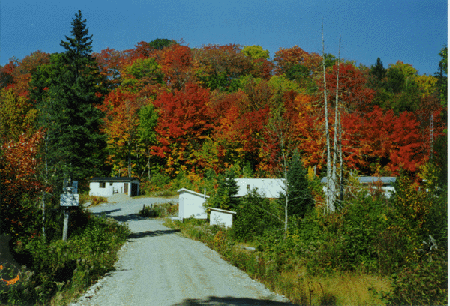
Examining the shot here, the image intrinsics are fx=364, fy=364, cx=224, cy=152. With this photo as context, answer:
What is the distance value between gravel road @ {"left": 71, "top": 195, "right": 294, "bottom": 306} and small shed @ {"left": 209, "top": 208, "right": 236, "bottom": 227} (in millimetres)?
3969

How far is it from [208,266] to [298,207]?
942 cm

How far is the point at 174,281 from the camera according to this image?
1139 centimetres

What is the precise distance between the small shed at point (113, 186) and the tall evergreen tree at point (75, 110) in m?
23.9

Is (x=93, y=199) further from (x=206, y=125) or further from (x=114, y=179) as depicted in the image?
(x=206, y=125)

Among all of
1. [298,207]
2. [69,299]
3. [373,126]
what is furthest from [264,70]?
[69,299]

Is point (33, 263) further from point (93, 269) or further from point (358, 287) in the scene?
point (358, 287)

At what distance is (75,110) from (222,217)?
1104cm

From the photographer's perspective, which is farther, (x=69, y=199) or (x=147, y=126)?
(x=147, y=126)

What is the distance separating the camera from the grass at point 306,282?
955 cm

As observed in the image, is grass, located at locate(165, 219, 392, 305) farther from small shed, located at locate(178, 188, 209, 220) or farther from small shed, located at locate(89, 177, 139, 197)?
small shed, located at locate(89, 177, 139, 197)

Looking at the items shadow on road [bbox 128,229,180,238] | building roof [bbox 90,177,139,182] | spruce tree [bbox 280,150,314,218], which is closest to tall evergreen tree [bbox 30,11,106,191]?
shadow on road [bbox 128,229,180,238]

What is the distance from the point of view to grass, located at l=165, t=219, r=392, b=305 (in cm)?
955

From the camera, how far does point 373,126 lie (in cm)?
3206

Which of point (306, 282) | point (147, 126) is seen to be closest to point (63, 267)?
point (306, 282)
